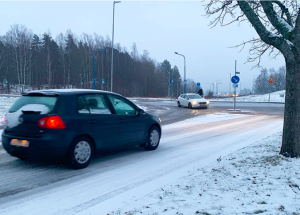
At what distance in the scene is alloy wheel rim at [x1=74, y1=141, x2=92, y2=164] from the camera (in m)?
5.70

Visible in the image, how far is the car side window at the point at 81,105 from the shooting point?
5.86 metres

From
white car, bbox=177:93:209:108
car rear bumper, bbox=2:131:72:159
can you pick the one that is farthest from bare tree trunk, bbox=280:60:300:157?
white car, bbox=177:93:209:108

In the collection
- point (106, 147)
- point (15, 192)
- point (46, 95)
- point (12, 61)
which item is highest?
point (12, 61)

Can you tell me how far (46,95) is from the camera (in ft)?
18.8

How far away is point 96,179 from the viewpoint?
5.18 metres

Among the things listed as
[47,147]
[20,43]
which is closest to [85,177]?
[47,147]

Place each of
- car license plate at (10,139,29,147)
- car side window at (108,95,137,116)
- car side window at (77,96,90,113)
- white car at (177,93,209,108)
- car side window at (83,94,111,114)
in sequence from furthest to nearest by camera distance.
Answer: white car at (177,93,209,108) → car side window at (108,95,137,116) → car side window at (83,94,111,114) → car side window at (77,96,90,113) → car license plate at (10,139,29,147)

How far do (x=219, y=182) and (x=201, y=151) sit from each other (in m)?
3.10

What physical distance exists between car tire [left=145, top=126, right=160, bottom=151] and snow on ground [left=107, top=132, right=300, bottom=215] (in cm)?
240

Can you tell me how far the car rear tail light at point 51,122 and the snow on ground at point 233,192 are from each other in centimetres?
237

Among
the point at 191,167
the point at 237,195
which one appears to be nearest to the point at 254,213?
the point at 237,195

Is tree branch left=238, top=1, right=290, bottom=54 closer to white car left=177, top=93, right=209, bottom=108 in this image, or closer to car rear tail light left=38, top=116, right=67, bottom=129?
car rear tail light left=38, top=116, right=67, bottom=129

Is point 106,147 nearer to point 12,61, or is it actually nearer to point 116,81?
point 12,61

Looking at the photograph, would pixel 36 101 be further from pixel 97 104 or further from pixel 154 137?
Result: pixel 154 137
